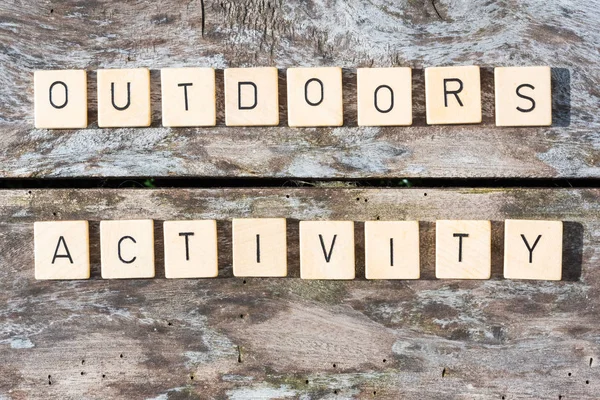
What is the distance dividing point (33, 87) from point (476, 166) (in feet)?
3.58

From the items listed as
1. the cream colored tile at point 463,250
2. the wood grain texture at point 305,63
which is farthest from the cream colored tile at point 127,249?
the cream colored tile at point 463,250

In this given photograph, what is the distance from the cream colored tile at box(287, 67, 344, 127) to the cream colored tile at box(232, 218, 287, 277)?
262 millimetres

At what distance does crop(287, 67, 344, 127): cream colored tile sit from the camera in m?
1.32

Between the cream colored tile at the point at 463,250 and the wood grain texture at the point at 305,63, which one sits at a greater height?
the wood grain texture at the point at 305,63

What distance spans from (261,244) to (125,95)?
48 centimetres

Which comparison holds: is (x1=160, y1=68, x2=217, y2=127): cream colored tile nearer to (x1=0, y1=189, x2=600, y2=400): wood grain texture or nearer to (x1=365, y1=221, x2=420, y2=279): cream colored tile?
(x1=0, y1=189, x2=600, y2=400): wood grain texture

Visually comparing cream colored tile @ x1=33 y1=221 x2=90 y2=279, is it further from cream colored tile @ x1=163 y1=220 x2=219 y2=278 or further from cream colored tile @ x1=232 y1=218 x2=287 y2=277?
cream colored tile @ x1=232 y1=218 x2=287 y2=277

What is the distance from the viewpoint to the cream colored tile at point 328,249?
132cm

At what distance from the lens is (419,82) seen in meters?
1.35

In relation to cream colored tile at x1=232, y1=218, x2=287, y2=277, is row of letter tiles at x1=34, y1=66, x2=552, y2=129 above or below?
above

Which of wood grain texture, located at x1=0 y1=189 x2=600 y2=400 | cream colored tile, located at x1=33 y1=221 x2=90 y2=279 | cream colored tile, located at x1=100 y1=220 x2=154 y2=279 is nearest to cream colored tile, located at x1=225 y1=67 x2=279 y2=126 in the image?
wood grain texture, located at x1=0 y1=189 x2=600 y2=400

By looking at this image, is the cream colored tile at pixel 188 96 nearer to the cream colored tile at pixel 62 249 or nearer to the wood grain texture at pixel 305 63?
the wood grain texture at pixel 305 63

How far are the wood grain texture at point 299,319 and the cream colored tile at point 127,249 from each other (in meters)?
0.03

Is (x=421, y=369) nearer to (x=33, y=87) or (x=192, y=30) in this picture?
(x=192, y=30)
